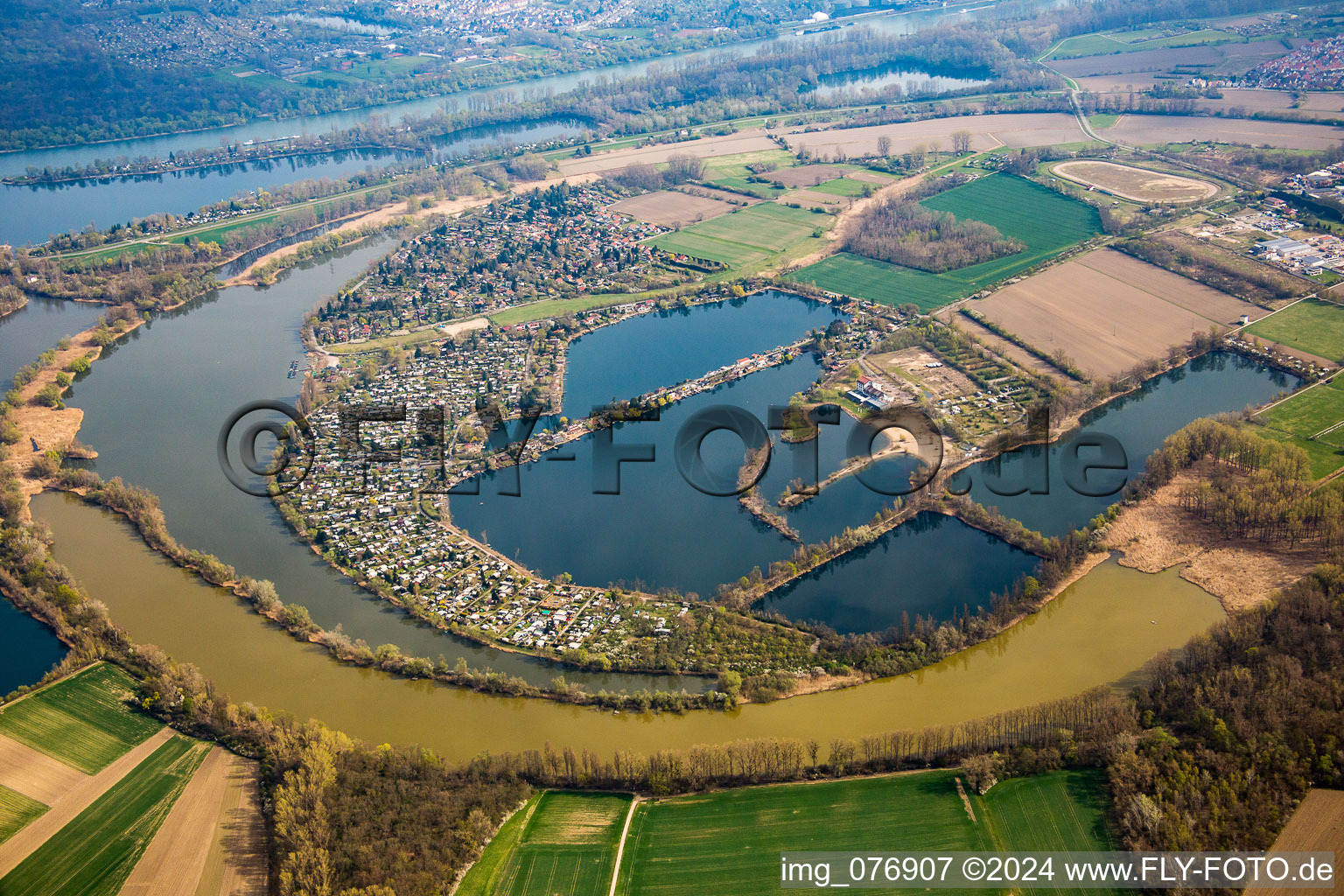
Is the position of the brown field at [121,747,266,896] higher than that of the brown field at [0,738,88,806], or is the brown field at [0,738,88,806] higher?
the brown field at [0,738,88,806]

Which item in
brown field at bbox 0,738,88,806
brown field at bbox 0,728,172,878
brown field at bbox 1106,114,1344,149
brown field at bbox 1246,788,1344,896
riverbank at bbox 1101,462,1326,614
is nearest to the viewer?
brown field at bbox 1246,788,1344,896

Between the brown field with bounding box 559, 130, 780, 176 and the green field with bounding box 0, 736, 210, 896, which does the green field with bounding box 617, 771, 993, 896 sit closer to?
the green field with bounding box 0, 736, 210, 896

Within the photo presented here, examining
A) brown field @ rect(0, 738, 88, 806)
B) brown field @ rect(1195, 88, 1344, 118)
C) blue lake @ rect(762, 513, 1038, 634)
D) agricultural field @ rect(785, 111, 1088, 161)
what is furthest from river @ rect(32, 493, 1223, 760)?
brown field @ rect(1195, 88, 1344, 118)

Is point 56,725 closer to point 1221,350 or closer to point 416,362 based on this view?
point 416,362

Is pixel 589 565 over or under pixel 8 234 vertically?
under

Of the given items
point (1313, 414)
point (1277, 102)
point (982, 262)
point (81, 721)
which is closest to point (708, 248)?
point (982, 262)

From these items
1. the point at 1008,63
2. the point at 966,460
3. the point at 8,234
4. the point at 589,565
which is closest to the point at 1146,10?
the point at 1008,63

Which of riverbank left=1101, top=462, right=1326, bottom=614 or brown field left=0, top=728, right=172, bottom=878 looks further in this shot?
riverbank left=1101, top=462, right=1326, bottom=614
